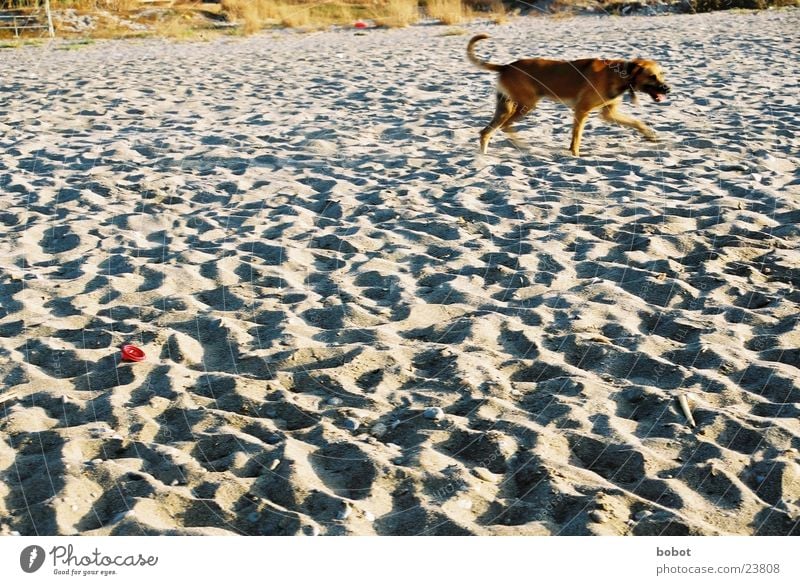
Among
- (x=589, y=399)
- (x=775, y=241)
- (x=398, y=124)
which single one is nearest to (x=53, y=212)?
(x=398, y=124)

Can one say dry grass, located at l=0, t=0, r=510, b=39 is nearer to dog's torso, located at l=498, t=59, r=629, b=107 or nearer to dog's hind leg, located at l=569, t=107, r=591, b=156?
dog's torso, located at l=498, t=59, r=629, b=107

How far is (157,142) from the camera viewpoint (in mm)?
10289

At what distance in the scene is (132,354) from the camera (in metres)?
5.11

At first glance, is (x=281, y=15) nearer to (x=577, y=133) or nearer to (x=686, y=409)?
(x=577, y=133)

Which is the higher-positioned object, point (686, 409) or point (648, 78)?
point (648, 78)

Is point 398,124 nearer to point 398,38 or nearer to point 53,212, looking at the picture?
point 53,212

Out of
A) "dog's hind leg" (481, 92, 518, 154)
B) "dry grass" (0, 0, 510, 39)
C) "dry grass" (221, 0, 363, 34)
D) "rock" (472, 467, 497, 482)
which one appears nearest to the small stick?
"rock" (472, 467, 497, 482)

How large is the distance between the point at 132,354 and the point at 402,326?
1503 mm

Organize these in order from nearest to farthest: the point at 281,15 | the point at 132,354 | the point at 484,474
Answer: the point at 484,474 → the point at 132,354 → the point at 281,15

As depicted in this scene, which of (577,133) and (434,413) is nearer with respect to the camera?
(434,413)
